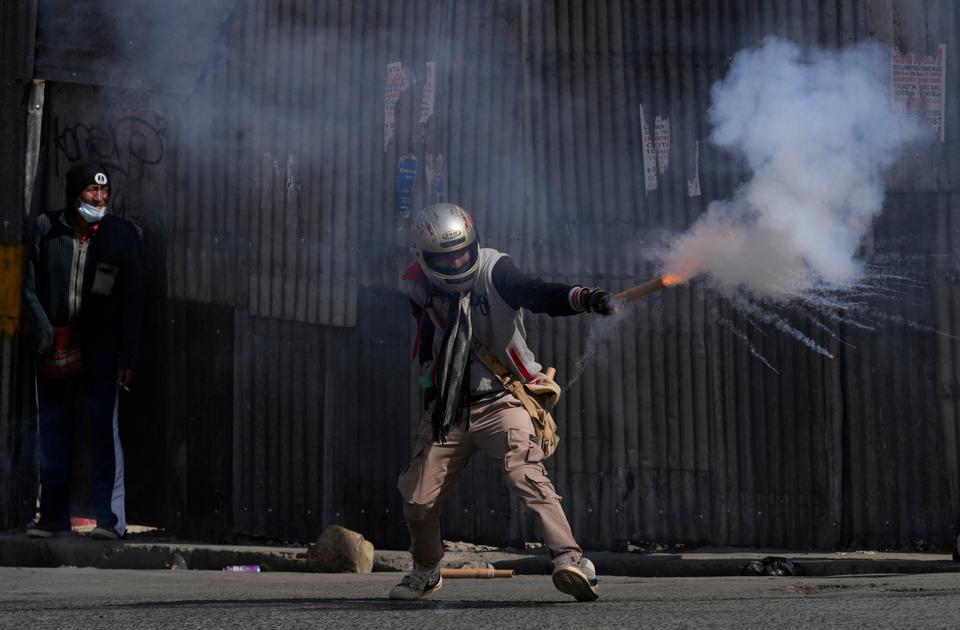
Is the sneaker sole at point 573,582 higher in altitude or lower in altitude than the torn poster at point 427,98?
lower

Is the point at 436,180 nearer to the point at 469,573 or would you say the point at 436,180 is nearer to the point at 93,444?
the point at 469,573

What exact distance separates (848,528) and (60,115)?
6061 mm

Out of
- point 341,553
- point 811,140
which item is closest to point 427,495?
point 341,553

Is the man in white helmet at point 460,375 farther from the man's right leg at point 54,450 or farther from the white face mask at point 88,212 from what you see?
the man's right leg at point 54,450

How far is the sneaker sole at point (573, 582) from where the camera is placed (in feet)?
18.6

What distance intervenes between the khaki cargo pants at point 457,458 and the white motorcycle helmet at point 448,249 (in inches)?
22.3

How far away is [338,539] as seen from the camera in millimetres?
8477

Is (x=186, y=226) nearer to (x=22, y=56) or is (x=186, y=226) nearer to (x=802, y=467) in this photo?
(x=22, y=56)

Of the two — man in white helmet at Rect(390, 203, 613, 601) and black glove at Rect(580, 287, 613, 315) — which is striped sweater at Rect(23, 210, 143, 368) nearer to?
man in white helmet at Rect(390, 203, 613, 601)

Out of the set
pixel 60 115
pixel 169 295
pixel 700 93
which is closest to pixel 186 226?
pixel 169 295

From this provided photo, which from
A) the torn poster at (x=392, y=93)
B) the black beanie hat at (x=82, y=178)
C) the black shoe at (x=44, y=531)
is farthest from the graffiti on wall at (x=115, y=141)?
the black shoe at (x=44, y=531)

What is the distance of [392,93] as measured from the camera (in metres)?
9.29

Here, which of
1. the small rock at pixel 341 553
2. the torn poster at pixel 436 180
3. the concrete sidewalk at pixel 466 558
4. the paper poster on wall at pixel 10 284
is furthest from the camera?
the paper poster on wall at pixel 10 284

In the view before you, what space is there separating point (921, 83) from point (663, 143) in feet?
5.18
